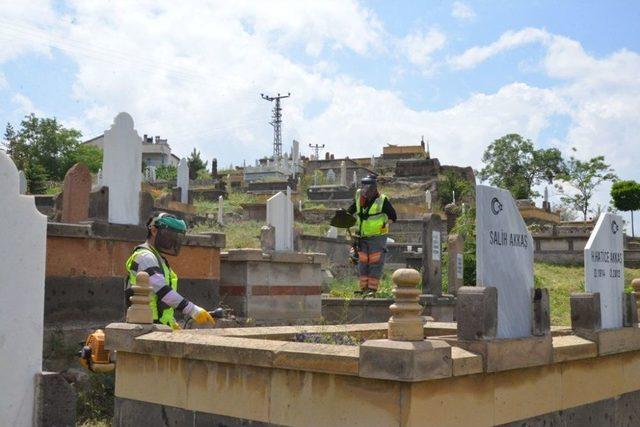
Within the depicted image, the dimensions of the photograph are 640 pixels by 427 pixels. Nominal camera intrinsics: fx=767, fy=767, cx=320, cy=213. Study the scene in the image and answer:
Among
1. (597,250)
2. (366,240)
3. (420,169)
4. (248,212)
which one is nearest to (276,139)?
(420,169)

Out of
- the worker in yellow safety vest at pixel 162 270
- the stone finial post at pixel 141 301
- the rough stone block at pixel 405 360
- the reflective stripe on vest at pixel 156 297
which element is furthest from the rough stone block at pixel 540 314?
the reflective stripe on vest at pixel 156 297

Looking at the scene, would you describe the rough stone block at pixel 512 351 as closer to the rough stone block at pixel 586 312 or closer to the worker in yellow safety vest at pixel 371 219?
the rough stone block at pixel 586 312

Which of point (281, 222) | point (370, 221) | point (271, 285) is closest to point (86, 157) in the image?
point (281, 222)

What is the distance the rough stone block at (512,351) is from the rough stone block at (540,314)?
0.06 metres

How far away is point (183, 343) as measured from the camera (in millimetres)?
5148

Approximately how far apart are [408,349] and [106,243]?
225 inches

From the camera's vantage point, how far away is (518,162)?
224 ft

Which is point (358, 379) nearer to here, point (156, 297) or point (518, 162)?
point (156, 297)

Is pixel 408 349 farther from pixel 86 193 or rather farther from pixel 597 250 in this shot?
pixel 86 193

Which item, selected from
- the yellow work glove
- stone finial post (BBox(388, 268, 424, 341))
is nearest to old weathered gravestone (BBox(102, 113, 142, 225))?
the yellow work glove

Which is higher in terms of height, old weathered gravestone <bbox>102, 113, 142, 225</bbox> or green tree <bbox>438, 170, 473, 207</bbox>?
green tree <bbox>438, 170, 473, 207</bbox>

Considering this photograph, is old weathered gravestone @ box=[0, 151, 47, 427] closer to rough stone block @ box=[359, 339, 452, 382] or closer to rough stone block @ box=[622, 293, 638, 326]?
rough stone block @ box=[359, 339, 452, 382]

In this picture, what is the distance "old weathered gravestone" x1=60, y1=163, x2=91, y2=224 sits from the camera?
9758 millimetres

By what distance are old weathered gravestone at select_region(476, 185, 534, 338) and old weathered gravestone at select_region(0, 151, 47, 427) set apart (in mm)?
2978
